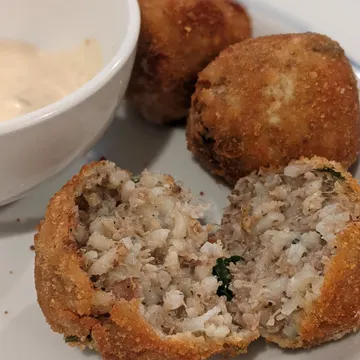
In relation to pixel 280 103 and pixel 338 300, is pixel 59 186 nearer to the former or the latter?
pixel 280 103

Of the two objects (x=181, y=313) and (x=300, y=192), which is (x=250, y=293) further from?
(x=300, y=192)

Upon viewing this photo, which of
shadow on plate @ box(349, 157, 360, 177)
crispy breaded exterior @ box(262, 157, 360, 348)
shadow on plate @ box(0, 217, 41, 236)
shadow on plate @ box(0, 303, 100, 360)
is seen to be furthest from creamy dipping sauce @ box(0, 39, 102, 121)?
crispy breaded exterior @ box(262, 157, 360, 348)

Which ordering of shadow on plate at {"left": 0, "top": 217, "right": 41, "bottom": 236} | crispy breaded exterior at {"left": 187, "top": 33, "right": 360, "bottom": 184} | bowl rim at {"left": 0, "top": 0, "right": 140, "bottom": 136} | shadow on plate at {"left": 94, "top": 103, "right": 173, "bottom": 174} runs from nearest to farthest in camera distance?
1. bowl rim at {"left": 0, "top": 0, "right": 140, "bottom": 136}
2. crispy breaded exterior at {"left": 187, "top": 33, "right": 360, "bottom": 184}
3. shadow on plate at {"left": 0, "top": 217, "right": 41, "bottom": 236}
4. shadow on plate at {"left": 94, "top": 103, "right": 173, "bottom": 174}

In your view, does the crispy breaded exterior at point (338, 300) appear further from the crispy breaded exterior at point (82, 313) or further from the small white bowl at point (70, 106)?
the small white bowl at point (70, 106)

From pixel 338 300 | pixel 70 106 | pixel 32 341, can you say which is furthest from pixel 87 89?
pixel 338 300

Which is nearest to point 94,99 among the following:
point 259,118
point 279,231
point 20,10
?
point 259,118

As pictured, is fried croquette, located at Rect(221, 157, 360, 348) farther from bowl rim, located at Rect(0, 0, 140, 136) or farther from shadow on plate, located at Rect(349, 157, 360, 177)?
bowl rim, located at Rect(0, 0, 140, 136)

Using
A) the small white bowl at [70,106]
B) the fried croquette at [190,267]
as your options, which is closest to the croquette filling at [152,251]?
the fried croquette at [190,267]
